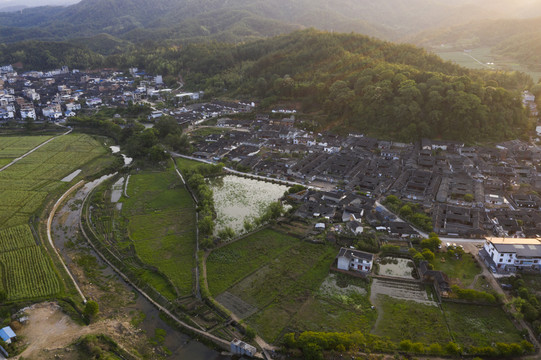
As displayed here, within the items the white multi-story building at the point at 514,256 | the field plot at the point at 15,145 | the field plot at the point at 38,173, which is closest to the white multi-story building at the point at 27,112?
the field plot at the point at 15,145

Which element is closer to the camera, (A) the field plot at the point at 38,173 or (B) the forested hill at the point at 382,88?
(A) the field plot at the point at 38,173

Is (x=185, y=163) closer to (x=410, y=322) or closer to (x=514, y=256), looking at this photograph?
(x=410, y=322)

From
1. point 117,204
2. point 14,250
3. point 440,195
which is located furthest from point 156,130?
point 440,195

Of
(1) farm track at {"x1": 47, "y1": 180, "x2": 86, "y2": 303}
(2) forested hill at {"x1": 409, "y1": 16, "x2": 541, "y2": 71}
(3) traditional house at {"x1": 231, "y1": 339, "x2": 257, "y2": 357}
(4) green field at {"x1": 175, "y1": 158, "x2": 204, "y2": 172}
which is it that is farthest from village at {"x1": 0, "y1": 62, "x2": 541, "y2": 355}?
(2) forested hill at {"x1": 409, "y1": 16, "x2": 541, "y2": 71}

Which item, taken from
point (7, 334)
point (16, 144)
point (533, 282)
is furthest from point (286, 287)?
point (16, 144)

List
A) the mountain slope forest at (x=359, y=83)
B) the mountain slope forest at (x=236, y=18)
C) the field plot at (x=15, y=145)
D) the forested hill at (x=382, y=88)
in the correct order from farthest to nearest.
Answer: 1. the mountain slope forest at (x=236, y=18)
2. the mountain slope forest at (x=359, y=83)
3. the forested hill at (x=382, y=88)
4. the field plot at (x=15, y=145)

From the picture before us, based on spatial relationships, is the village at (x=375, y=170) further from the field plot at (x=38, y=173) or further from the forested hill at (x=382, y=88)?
the field plot at (x=38, y=173)

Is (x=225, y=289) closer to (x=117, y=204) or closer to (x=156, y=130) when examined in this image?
(x=117, y=204)
